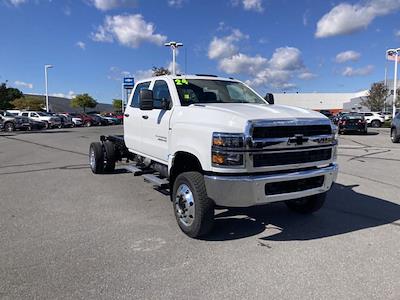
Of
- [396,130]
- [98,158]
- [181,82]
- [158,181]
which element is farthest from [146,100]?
[396,130]

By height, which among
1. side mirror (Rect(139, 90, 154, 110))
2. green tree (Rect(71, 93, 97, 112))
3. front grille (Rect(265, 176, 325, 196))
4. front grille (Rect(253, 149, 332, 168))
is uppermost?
green tree (Rect(71, 93, 97, 112))

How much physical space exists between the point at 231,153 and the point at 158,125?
2.05 metres

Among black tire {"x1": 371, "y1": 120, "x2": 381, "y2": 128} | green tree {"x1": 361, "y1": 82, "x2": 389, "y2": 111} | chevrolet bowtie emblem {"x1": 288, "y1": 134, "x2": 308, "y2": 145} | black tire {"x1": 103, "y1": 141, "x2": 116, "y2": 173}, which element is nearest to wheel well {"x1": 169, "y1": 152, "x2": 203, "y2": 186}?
chevrolet bowtie emblem {"x1": 288, "y1": 134, "x2": 308, "y2": 145}

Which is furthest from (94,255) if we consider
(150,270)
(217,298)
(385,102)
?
(385,102)

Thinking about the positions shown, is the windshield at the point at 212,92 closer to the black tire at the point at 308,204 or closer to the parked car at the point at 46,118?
the black tire at the point at 308,204

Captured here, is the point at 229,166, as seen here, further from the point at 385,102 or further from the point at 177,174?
the point at 385,102

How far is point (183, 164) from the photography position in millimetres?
5789

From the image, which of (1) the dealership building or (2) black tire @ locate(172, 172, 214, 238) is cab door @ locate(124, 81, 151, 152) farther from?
(1) the dealership building

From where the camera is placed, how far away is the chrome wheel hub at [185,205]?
17.1ft

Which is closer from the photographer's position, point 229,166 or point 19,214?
point 229,166

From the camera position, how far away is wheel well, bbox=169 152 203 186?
18.1 feet

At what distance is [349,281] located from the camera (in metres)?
3.96

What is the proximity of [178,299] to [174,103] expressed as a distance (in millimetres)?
3175

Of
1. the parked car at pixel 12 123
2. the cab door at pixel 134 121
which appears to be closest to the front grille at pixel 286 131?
the cab door at pixel 134 121
